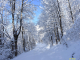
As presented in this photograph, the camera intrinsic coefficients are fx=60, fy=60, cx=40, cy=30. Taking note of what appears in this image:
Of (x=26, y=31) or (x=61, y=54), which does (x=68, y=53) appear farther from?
(x=26, y=31)

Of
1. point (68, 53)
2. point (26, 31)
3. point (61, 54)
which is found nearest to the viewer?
point (68, 53)

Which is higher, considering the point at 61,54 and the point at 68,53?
the point at 68,53

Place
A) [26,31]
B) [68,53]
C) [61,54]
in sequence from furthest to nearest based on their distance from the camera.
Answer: [26,31] → [61,54] → [68,53]

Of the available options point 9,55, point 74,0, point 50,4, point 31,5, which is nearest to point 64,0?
point 74,0

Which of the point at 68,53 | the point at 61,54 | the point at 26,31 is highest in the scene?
the point at 26,31

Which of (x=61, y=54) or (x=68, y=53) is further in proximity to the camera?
(x=61, y=54)

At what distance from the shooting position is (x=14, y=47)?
6.59 m

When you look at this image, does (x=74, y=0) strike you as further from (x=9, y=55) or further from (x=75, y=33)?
(x=9, y=55)

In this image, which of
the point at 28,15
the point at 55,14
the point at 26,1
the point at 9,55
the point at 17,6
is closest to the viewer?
the point at 9,55

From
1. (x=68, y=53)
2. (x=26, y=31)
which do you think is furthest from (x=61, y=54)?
(x=26, y=31)

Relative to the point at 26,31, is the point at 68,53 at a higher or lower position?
lower

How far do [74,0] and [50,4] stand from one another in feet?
15.4

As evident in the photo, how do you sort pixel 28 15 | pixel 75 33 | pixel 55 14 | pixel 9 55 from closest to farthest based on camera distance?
1. pixel 9 55
2. pixel 75 33
3. pixel 28 15
4. pixel 55 14

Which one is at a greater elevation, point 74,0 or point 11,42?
point 74,0
